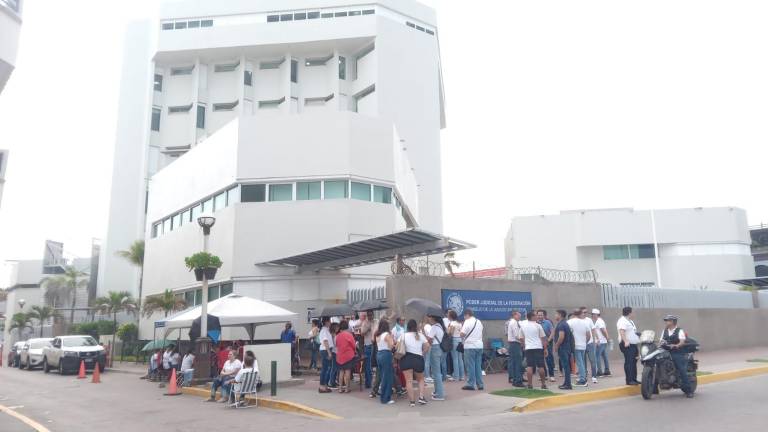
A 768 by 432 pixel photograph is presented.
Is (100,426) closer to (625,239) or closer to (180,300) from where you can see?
(180,300)

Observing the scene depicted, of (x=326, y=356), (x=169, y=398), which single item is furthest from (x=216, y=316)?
(x=326, y=356)

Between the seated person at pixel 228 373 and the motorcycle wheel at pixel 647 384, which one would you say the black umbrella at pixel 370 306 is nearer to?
the seated person at pixel 228 373

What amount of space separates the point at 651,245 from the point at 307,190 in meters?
37.5

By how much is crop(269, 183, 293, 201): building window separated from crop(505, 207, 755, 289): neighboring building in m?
31.1

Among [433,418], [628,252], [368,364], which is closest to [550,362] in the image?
[368,364]

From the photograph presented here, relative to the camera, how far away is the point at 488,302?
17781 mm

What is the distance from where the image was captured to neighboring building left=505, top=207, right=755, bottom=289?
159ft

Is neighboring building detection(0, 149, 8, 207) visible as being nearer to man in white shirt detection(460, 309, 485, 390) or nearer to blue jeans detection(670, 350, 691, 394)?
man in white shirt detection(460, 309, 485, 390)

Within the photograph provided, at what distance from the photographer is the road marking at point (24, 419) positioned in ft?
33.8

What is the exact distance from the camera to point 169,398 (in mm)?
15188

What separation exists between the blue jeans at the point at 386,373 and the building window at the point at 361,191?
12674 millimetres

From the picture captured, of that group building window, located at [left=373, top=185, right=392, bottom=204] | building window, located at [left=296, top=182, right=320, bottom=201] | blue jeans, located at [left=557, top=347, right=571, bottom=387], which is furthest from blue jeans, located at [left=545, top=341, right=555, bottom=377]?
building window, located at [left=296, top=182, right=320, bottom=201]

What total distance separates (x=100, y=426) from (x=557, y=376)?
35.3 ft

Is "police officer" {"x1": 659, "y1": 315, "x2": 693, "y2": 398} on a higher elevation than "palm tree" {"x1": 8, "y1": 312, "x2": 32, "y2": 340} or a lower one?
lower
